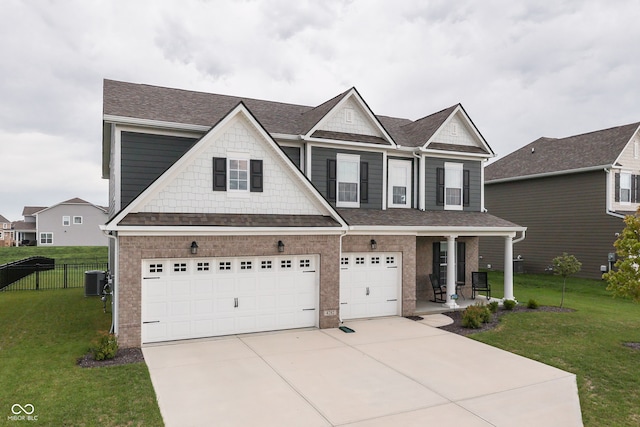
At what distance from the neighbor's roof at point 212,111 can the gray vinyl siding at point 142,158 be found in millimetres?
659

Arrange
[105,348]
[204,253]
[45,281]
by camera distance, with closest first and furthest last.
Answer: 1. [105,348]
2. [204,253]
3. [45,281]

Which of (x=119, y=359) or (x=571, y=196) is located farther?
(x=571, y=196)

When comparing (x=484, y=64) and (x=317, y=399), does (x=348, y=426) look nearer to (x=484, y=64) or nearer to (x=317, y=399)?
(x=317, y=399)

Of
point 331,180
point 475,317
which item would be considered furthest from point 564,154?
point 331,180

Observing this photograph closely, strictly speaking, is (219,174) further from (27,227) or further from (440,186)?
(27,227)

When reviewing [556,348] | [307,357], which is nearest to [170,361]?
[307,357]

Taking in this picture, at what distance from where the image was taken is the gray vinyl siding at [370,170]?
14570 millimetres

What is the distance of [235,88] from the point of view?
23.7 m

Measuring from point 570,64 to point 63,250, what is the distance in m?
45.7

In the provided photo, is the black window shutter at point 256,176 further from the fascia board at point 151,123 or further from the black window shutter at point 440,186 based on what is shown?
the black window shutter at point 440,186

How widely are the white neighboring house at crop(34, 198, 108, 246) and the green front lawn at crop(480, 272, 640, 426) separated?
49371mm

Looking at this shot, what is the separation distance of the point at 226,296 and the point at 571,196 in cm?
2183

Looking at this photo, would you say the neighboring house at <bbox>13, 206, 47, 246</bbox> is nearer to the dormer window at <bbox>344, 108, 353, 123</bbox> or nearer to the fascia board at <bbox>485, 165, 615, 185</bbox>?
the dormer window at <bbox>344, 108, 353, 123</bbox>

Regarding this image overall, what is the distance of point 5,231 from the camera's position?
71438 mm
